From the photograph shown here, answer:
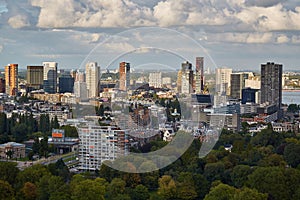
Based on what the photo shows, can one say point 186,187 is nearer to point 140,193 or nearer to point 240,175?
point 140,193

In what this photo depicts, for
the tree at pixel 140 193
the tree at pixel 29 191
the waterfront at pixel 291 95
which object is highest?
the waterfront at pixel 291 95

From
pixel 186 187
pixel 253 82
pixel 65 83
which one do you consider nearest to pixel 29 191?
pixel 186 187

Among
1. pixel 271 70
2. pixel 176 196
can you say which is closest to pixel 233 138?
pixel 176 196

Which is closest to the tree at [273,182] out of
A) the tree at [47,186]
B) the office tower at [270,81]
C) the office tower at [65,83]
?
the tree at [47,186]

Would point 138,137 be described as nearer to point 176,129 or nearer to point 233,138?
point 176,129

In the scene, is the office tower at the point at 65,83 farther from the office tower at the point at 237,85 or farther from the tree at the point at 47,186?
the tree at the point at 47,186
